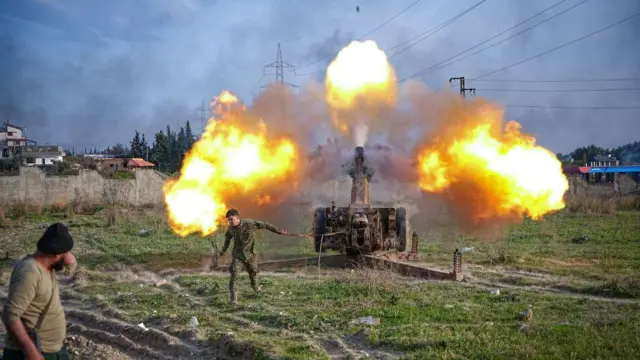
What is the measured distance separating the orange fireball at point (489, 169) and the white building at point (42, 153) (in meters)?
76.4

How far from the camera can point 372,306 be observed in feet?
38.7

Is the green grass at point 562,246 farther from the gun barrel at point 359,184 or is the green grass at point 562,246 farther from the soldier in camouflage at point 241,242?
the soldier in camouflage at point 241,242

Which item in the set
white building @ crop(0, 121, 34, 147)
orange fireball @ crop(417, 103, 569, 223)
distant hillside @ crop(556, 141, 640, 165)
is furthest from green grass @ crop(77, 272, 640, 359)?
white building @ crop(0, 121, 34, 147)

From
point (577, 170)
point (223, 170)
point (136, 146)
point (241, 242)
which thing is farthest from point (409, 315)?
point (136, 146)

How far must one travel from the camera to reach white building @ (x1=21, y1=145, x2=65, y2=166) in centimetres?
8594


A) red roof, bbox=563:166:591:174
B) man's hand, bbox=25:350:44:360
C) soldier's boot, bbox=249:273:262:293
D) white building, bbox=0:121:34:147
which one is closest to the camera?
man's hand, bbox=25:350:44:360

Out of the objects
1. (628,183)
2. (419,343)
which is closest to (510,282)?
(419,343)

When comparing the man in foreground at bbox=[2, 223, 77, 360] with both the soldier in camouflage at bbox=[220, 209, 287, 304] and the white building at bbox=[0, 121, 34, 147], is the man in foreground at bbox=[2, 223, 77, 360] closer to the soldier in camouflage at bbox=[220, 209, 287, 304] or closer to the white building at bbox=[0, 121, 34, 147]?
the soldier in camouflage at bbox=[220, 209, 287, 304]

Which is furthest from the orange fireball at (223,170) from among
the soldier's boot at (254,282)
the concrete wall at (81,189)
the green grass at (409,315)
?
the concrete wall at (81,189)

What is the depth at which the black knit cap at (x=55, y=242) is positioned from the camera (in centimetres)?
596

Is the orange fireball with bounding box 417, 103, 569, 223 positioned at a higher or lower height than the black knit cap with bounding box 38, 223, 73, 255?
higher

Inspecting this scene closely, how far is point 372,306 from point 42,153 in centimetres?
8617

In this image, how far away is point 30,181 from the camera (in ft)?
125

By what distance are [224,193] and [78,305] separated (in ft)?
22.9
